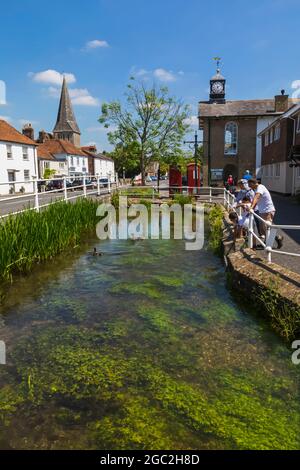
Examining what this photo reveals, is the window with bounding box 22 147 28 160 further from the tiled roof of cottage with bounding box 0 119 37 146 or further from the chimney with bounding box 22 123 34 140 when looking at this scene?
the chimney with bounding box 22 123 34 140

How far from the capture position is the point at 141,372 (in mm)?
4164

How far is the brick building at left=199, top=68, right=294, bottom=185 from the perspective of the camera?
120ft

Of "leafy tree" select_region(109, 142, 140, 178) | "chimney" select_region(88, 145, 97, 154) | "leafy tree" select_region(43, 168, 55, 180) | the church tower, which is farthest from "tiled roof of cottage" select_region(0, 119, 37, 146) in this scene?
"chimney" select_region(88, 145, 97, 154)

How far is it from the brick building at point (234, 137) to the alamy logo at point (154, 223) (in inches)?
675

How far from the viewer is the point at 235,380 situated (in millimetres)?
3979

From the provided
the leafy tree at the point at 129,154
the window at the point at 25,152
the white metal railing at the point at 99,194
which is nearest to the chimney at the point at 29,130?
the window at the point at 25,152

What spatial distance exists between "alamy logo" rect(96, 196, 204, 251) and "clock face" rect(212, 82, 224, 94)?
78.2 feet

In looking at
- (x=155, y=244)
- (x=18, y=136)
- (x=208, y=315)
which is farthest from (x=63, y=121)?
(x=208, y=315)

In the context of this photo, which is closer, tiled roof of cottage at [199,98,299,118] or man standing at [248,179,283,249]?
man standing at [248,179,283,249]

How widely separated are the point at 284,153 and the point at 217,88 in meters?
Answer: 18.0

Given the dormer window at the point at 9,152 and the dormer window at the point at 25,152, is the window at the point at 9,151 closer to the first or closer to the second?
the dormer window at the point at 9,152

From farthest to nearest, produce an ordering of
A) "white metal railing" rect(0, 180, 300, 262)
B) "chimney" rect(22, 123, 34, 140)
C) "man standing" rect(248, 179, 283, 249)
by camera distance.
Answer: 1. "chimney" rect(22, 123, 34, 140)
2. "man standing" rect(248, 179, 283, 249)
3. "white metal railing" rect(0, 180, 300, 262)

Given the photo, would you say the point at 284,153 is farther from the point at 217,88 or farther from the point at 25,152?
the point at 25,152
